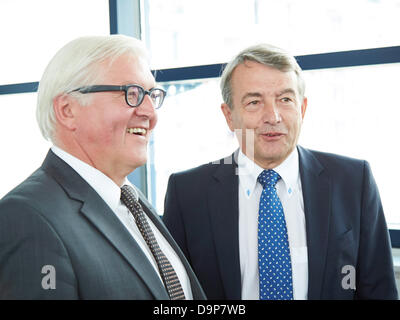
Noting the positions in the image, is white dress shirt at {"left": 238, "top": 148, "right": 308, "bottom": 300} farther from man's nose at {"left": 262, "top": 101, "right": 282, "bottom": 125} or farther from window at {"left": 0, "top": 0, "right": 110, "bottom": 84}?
window at {"left": 0, "top": 0, "right": 110, "bottom": 84}

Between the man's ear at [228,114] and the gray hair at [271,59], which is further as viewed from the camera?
the man's ear at [228,114]

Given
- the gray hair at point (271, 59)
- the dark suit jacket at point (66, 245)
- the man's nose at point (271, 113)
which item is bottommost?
the dark suit jacket at point (66, 245)

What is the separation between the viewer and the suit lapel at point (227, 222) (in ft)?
4.30

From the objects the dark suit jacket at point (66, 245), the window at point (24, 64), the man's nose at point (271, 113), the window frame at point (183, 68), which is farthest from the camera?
the window at point (24, 64)

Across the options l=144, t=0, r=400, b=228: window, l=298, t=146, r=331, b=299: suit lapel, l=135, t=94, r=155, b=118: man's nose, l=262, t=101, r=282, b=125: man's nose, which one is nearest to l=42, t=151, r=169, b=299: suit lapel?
l=135, t=94, r=155, b=118: man's nose

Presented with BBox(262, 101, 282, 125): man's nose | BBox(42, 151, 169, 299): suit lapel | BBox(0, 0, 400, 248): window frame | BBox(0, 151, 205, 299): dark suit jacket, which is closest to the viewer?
BBox(0, 151, 205, 299): dark suit jacket

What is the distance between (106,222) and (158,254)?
171 millimetres

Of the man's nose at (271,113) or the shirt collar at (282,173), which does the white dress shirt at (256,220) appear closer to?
the shirt collar at (282,173)

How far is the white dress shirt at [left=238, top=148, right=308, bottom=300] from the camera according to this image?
51.3 inches

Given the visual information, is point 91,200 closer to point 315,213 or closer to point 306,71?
point 315,213

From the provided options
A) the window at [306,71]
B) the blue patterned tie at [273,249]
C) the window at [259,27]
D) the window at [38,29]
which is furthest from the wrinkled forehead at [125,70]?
the window at [38,29]

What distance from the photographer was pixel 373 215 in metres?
1.34
